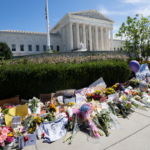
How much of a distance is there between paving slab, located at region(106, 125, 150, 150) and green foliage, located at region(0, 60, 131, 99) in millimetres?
2831

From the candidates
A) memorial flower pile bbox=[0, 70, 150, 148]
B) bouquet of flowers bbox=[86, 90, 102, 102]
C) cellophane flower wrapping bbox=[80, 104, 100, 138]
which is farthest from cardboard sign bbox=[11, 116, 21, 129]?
bouquet of flowers bbox=[86, 90, 102, 102]

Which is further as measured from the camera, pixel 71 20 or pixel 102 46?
pixel 102 46

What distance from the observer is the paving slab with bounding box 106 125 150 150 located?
2289 mm

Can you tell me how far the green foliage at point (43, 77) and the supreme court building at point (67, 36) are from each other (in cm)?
3206

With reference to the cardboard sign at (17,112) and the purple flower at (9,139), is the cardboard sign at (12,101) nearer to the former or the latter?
the cardboard sign at (17,112)

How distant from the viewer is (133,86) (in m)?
6.14

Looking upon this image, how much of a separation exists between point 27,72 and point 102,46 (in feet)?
136

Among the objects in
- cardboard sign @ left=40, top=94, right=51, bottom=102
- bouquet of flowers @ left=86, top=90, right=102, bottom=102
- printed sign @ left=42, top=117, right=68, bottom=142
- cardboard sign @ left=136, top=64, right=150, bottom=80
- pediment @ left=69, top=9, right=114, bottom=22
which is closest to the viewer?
printed sign @ left=42, top=117, right=68, bottom=142

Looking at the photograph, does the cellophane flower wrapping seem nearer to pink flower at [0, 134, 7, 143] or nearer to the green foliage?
pink flower at [0, 134, 7, 143]

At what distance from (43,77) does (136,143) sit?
3.26 m

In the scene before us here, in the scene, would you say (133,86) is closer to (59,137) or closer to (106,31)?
(59,137)

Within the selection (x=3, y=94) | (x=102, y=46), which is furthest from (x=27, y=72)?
(x=102, y=46)

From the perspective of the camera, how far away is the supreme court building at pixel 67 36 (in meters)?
34.9

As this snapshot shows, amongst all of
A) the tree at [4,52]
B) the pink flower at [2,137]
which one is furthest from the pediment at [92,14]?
the pink flower at [2,137]
